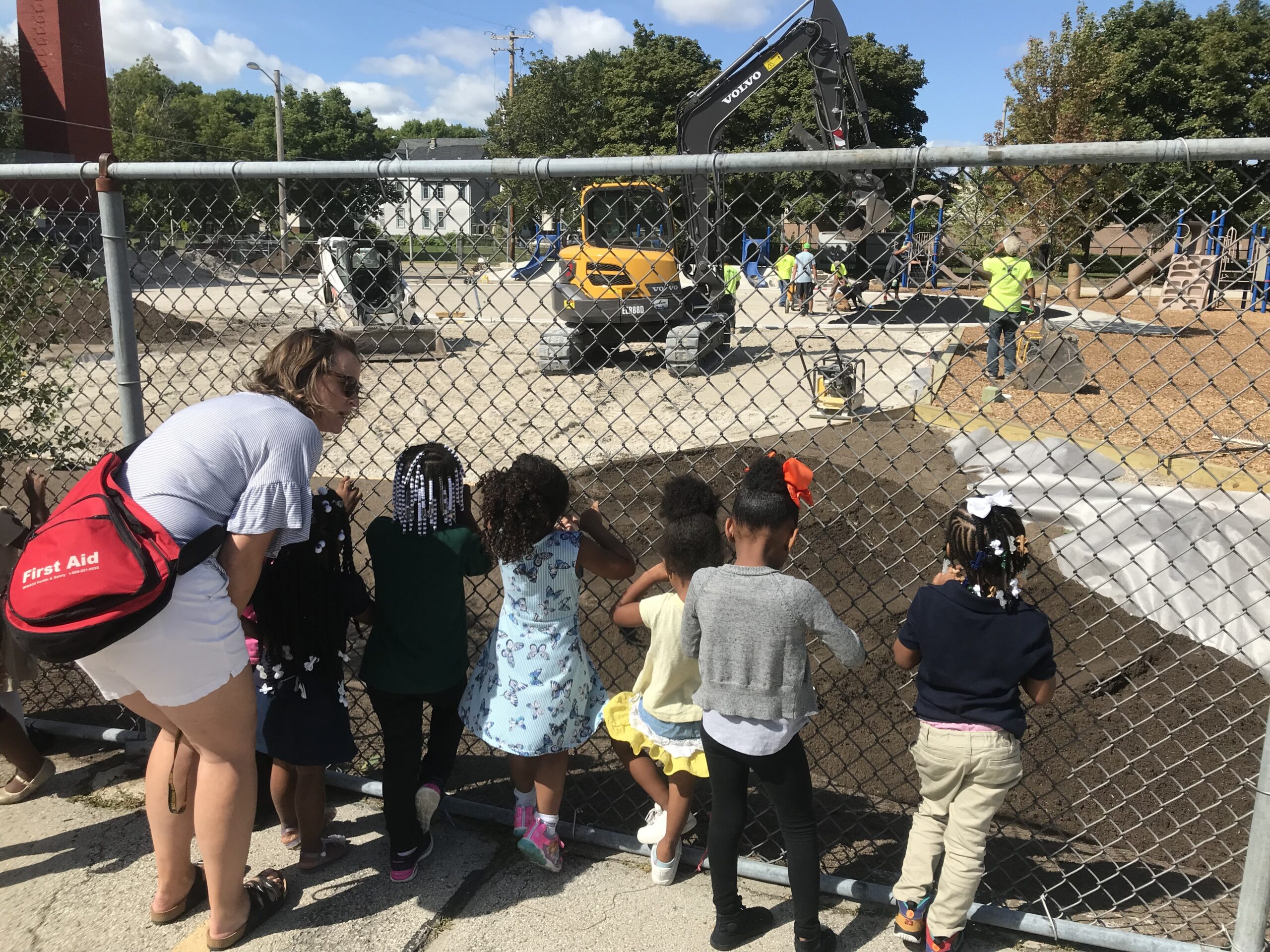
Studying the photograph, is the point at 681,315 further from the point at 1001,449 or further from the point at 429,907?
the point at 429,907

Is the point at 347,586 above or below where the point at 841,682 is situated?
above

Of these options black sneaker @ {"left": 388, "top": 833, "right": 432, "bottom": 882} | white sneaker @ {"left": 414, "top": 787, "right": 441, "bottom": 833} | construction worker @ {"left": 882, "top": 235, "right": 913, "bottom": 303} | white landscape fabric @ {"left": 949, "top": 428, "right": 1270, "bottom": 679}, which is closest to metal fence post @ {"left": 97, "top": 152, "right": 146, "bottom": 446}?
white sneaker @ {"left": 414, "top": 787, "right": 441, "bottom": 833}

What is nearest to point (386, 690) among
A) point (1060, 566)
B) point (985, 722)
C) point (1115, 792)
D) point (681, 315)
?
point (985, 722)

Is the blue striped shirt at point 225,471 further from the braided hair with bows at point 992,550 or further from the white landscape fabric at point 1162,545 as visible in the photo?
the white landscape fabric at point 1162,545

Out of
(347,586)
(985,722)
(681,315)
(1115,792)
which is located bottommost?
→ (1115,792)

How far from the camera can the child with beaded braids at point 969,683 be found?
2223 mm

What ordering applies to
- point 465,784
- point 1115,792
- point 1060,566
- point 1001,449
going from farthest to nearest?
→ point 1001,449
point 1060,566
point 1115,792
point 465,784

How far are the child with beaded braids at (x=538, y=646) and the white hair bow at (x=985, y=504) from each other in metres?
0.96

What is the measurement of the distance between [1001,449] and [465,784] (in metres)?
5.97

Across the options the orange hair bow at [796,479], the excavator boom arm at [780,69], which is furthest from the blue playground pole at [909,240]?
the excavator boom arm at [780,69]

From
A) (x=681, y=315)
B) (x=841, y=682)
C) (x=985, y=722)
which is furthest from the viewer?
(x=681, y=315)

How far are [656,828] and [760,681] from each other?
0.76 metres

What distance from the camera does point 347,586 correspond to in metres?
2.64

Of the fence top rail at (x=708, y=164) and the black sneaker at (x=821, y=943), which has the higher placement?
the fence top rail at (x=708, y=164)
